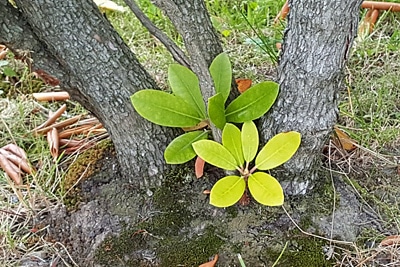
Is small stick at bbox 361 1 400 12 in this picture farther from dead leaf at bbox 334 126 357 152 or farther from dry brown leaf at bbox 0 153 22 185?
dry brown leaf at bbox 0 153 22 185

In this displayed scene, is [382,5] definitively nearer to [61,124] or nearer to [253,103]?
[253,103]

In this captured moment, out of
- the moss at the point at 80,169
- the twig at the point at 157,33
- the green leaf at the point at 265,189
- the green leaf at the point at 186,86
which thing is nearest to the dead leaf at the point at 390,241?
the green leaf at the point at 265,189

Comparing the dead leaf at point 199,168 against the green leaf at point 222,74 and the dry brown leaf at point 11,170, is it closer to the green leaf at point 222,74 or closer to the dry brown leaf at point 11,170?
the green leaf at point 222,74

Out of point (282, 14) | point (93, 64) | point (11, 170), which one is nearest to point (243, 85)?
point (93, 64)

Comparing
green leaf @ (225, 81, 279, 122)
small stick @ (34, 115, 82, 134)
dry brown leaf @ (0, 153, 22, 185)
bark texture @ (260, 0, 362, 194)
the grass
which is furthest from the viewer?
small stick @ (34, 115, 82, 134)

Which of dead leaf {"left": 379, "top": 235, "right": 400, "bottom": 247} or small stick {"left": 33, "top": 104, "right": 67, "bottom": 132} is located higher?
small stick {"left": 33, "top": 104, "right": 67, "bottom": 132}

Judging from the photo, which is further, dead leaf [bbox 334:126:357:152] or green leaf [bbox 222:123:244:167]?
dead leaf [bbox 334:126:357:152]

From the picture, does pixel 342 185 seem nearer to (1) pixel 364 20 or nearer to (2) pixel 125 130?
(2) pixel 125 130

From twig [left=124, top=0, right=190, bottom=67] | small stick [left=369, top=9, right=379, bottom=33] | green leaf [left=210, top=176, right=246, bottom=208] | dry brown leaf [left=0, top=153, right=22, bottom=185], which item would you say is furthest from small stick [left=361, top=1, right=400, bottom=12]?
dry brown leaf [left=0, top=153, right=22, bottom=185]
